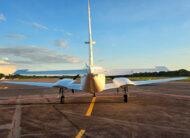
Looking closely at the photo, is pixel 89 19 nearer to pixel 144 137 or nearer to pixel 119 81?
pixel 119 81

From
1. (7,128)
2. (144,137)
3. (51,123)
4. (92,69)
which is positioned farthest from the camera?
(92,69)

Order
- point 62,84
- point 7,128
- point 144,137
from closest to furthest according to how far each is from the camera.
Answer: point 144,137 → point 7,128 → point 62,84

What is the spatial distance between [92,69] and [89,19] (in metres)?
5.41

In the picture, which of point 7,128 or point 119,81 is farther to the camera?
point 119,81

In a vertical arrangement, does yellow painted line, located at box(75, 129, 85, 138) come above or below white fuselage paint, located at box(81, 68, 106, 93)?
below

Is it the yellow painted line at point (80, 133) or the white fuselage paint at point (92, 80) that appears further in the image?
the white fuselage paint at point (92, 80)

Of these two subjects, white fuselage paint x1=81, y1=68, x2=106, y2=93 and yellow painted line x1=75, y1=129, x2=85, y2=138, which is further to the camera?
white fuselage paint x1=81, y1=68, x2=106, y2=93

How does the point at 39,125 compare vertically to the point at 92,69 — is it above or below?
below

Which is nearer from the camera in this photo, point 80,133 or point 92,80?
point 80,133

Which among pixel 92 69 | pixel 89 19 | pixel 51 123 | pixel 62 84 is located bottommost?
pixel 51 123

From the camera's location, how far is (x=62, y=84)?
34.7 ft

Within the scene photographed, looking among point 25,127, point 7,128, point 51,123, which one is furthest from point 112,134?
point 7,128

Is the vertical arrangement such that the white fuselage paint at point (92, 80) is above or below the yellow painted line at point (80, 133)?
above

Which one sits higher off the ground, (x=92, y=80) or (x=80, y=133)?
(x=92, y=80)
